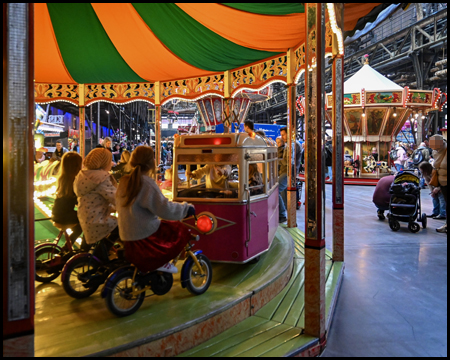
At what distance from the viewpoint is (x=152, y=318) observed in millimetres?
2695

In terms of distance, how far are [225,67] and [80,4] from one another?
117 inches

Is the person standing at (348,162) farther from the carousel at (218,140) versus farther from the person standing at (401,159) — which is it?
the carousel at (218,140)

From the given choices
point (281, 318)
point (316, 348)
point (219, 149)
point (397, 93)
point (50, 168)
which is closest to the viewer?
point (316, 348)

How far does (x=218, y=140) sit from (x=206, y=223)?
34.7 inches

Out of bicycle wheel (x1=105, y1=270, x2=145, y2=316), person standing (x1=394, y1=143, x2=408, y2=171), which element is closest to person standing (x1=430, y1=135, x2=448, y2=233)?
bicycle wheel (x1=105, y1=270, x2=145, y2=316)

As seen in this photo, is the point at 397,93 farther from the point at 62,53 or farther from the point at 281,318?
the point at 281,318

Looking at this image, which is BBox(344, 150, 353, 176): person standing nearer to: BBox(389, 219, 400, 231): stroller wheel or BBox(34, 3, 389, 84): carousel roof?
BBox(389, 219, 400, 231): stroller wheel

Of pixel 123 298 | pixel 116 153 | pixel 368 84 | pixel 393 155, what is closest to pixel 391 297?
pixel 123 298

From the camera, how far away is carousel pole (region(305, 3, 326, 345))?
116 inches

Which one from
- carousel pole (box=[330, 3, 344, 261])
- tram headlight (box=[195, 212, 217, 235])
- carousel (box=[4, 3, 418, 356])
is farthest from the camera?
carousel pole (box=[330, 3, 344, 261])

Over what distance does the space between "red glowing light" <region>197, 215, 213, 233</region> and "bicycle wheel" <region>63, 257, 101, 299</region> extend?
1.08m

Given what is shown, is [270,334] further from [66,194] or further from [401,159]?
[401,159]

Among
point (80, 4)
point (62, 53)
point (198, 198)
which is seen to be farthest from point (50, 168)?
point (198, 198)

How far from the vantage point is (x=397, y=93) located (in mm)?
16516
